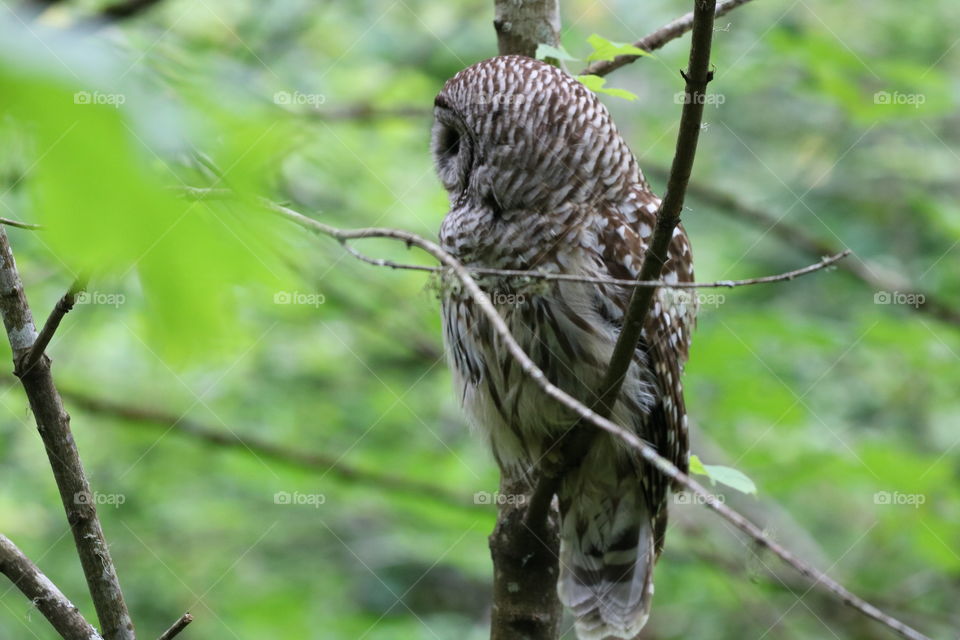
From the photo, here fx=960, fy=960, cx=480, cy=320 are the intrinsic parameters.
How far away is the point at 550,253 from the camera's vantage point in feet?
12.3

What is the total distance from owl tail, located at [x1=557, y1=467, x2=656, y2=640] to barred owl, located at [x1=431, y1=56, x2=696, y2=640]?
0.96ft

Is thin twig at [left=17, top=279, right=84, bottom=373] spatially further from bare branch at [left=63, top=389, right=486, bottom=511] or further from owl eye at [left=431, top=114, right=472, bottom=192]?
bare branch at [left=63, top=389, right=486, bottom=511]

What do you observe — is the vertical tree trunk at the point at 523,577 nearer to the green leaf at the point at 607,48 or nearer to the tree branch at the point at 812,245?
the green leaf at the point at 607,48

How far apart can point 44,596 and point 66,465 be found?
0.35m

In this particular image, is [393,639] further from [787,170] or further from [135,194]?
[787,170]

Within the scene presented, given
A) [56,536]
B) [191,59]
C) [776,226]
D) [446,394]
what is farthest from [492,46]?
[191,59]

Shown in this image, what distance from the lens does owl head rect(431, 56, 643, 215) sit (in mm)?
3836

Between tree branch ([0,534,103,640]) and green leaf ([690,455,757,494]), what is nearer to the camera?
tree branch ([0,534,103,640])

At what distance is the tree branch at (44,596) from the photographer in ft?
7.98

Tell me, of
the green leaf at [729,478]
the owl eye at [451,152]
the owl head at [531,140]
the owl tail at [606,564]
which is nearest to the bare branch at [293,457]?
the owl tail at [606,564]

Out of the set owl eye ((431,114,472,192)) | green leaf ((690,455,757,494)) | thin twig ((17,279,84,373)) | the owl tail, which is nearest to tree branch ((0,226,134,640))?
thin twig ((17,279,84,373))

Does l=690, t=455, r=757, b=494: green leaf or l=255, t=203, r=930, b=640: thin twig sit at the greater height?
l=255, t=203, r=930, b=640: thin twig

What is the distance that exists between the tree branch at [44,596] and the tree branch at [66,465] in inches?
4.3

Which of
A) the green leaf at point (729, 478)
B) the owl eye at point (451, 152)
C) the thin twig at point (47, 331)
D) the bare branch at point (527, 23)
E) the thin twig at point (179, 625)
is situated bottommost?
the thin twig at point (179, 625)
